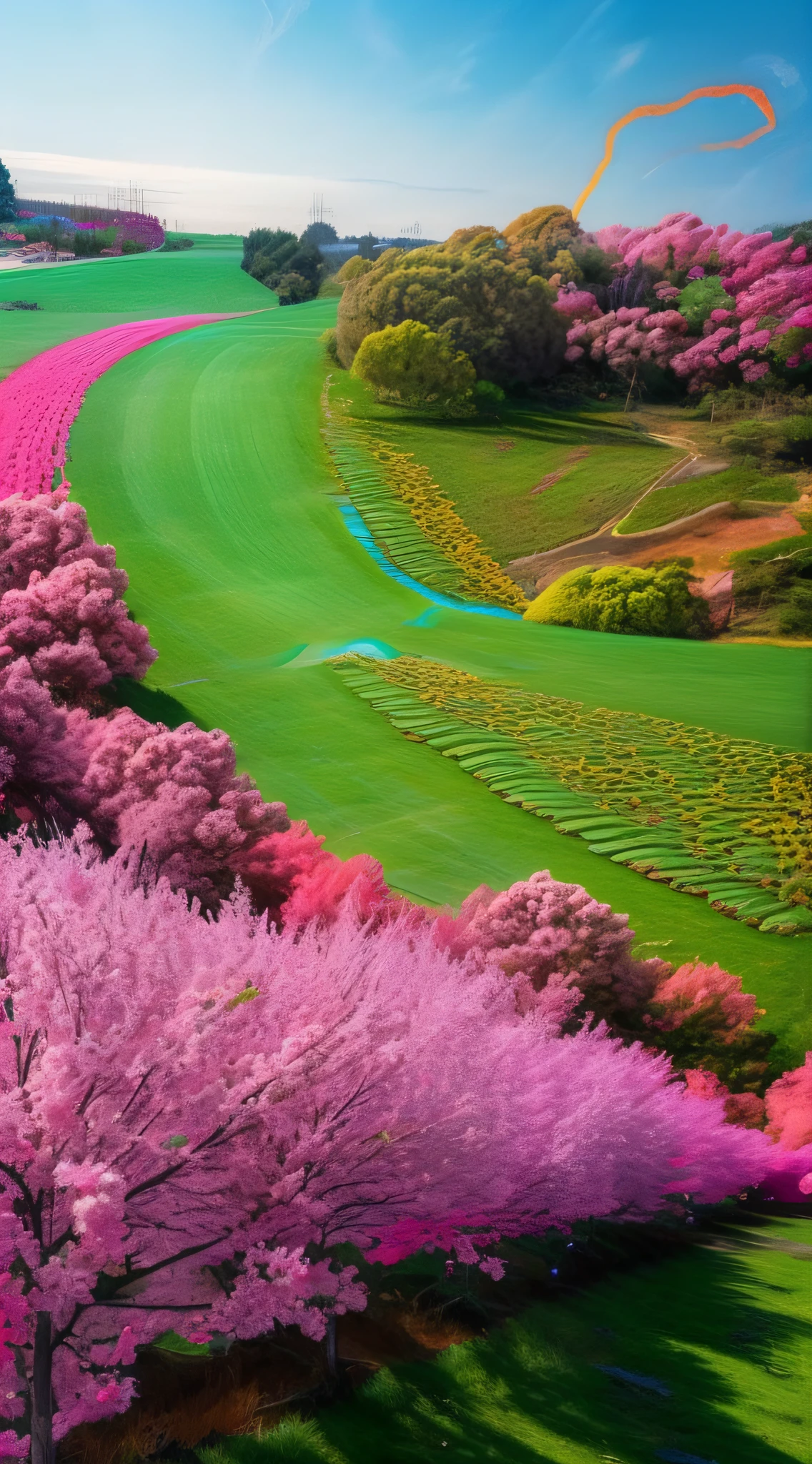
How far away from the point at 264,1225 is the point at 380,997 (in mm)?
657

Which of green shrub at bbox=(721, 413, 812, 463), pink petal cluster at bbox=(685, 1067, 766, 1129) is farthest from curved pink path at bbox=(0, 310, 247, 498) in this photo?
pink petal cluster at bbox=(685, 1067, 766, 1129)

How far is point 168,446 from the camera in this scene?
154 inches

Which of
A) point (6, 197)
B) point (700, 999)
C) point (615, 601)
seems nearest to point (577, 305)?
point (615, 601)

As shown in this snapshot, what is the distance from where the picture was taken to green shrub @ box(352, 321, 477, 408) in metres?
4.01

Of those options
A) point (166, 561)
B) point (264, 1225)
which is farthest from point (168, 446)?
point (264, 1225)

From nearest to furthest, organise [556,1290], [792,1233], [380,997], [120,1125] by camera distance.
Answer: [120,1125]
[380,997]
[556,1290]
[792,1233]

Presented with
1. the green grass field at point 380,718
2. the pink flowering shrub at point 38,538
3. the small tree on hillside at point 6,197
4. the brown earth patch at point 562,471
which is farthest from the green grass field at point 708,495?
the small tree on hillside at point 6,197

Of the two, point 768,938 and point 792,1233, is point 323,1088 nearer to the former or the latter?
point 768,938

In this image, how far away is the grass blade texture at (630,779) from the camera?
379 centimetres

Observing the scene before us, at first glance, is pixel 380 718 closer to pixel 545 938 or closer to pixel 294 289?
pixel 545 938

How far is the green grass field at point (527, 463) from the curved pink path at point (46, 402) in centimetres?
82

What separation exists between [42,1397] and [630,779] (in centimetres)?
245

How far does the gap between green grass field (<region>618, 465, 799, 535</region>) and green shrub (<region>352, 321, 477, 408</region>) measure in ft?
2.50

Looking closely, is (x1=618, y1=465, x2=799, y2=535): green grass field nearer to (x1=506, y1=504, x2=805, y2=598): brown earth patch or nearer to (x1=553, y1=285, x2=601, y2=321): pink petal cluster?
(x1=506, y1=504, x2=805, y2=598): brown earth patch
